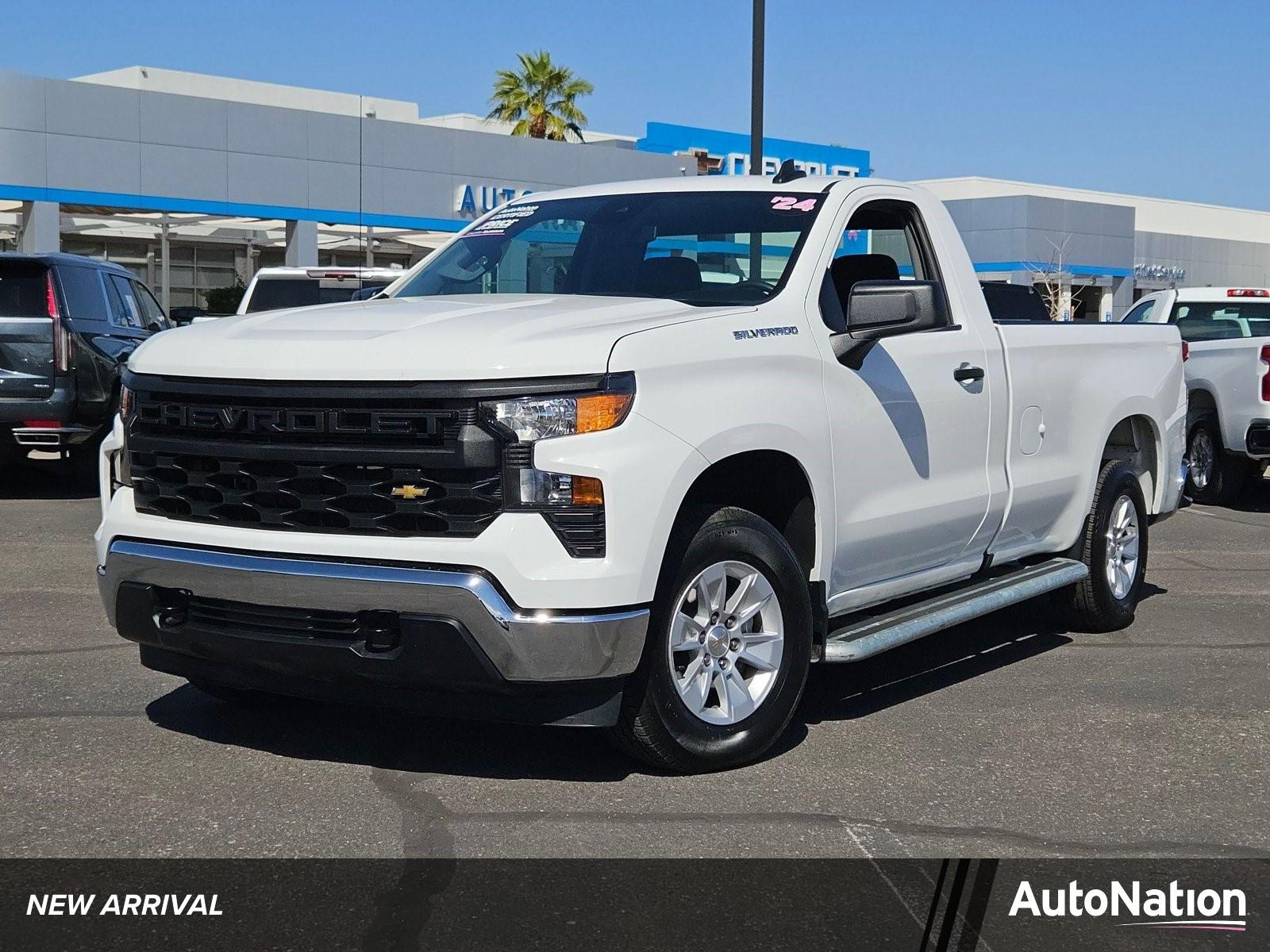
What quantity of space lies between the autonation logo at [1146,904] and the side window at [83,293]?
9.87 m

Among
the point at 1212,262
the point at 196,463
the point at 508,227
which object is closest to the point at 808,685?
the point at 508,227

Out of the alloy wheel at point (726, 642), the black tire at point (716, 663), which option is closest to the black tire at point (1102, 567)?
the black tire at point (716, 663)

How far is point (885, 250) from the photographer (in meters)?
6.73

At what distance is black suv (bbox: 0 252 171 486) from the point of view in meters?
11.8

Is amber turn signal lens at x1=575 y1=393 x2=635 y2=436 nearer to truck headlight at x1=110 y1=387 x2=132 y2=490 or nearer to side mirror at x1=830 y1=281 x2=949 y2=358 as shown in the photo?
side mirror at x1=830 y1=281 x2=949 y2=358

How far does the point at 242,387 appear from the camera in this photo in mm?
4832

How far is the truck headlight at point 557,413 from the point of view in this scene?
15.1 feet

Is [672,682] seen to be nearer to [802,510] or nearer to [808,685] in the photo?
[802,510]

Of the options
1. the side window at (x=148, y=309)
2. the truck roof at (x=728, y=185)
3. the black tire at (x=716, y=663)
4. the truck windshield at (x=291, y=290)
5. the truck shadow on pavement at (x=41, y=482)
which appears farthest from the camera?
the truck windshield at (x=291, y=290)

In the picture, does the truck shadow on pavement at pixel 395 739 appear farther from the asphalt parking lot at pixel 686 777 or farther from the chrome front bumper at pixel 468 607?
the chrome front bumper at pixel 468 607

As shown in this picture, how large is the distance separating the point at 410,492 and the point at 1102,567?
4171 millimetres

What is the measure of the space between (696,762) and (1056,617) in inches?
134

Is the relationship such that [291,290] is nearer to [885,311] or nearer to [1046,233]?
[885,311]

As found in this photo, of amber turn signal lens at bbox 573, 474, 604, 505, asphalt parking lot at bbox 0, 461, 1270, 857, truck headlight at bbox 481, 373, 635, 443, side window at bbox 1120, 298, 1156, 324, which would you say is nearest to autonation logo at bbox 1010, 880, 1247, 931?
asphalt parking lot at bbox 0, 461, 1270, 857
